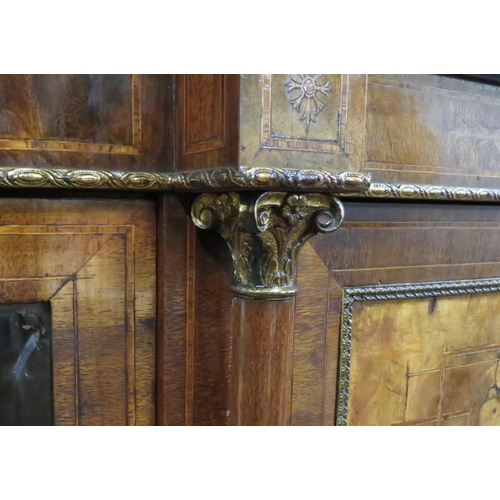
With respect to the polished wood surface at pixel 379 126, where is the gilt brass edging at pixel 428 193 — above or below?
below

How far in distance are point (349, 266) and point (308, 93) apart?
298 millimetres

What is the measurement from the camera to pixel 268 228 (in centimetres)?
51

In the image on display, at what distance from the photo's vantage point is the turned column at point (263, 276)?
1.64ft

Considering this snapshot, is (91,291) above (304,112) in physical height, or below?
below

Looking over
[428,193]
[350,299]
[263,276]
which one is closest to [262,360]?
[263,276]

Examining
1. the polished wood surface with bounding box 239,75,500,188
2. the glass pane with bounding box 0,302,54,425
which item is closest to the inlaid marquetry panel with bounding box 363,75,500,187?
the polished wood surface with bounding box 239,75,500,188

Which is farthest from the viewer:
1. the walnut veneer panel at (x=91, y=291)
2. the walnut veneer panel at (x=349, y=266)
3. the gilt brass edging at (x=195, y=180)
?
the walnut veneer panel at (x=349, y=266)

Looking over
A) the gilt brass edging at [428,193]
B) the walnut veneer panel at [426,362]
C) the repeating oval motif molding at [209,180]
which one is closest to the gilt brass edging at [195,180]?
the repeating oval motif molding at [209,180]

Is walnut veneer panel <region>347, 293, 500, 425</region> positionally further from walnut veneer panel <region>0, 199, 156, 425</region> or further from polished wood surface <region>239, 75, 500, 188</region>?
walnut veneer panel <region>0, 199, 156, 425</region>

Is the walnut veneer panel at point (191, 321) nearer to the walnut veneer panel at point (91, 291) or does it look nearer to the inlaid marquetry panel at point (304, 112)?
the walnut veneer panel at point (91, 291)

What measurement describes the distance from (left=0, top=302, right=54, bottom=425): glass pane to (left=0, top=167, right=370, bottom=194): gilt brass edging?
0.55ft

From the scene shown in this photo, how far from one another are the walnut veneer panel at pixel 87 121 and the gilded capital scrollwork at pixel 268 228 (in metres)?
0.12

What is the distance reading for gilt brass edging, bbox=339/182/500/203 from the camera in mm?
645

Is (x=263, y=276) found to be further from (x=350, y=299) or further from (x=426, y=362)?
(x=426, y=362)
